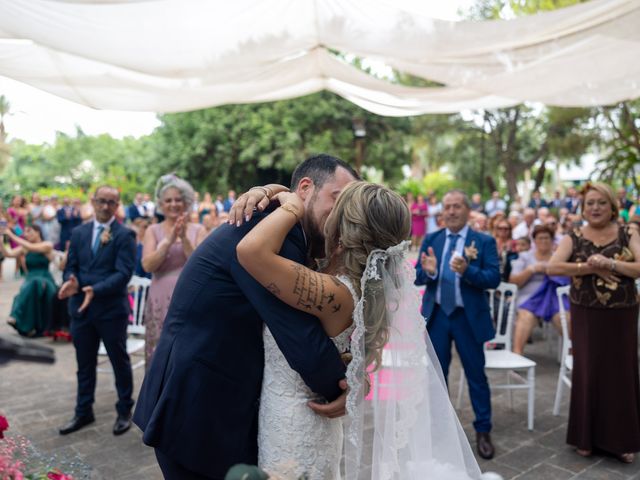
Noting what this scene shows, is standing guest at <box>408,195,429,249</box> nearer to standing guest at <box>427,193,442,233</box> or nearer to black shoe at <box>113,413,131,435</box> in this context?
standing guest at <box>427,193,442,233</box>

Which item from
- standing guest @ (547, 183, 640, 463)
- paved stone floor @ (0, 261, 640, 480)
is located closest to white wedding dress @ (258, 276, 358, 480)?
paved stone floor @ (0, 261, 640, 480)

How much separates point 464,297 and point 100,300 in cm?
317

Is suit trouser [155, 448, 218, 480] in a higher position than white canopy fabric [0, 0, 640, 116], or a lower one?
lower

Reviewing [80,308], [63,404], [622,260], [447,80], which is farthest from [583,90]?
[63,404]

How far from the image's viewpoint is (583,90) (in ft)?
15.8

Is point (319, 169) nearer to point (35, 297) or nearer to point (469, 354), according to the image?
point (469, 354)

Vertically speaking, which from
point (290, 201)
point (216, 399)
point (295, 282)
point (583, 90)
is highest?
point (583, 90)

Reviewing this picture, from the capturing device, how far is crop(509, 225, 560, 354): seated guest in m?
6.65

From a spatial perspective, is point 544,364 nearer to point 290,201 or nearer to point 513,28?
point 513,28

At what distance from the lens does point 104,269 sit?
477 centimetres

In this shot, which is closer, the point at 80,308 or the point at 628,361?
the point at 628,361

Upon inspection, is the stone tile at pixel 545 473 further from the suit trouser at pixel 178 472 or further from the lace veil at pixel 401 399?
the suit trouser at pixel 178 472

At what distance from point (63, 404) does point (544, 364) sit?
570 cm

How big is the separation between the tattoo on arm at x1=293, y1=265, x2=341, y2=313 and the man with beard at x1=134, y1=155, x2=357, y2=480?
50 mm
